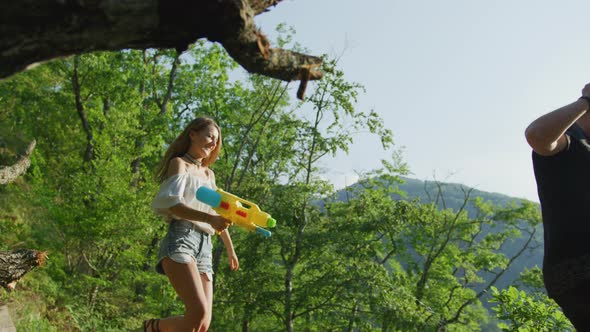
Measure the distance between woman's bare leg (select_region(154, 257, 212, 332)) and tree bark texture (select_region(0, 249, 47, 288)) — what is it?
5.23ft

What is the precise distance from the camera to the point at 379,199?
20.1m

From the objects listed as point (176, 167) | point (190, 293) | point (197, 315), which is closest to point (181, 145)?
point (176, 167)

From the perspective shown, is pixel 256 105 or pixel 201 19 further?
pixel 256 105

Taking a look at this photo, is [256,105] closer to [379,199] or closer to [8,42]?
[379,199]

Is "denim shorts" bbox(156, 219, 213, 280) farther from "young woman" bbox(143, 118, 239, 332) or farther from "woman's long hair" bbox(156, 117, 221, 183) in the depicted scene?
"woman's long hair" bbox(156, 117, 221, 183)

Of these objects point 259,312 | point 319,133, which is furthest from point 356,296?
point 319,133

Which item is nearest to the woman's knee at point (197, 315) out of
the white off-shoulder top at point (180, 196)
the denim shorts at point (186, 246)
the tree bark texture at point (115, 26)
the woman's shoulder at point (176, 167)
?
the denim shorts at point (186, 246)

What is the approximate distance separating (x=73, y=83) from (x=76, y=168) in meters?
10.8

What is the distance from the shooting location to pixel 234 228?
17.4 m

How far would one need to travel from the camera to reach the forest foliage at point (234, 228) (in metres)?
8.70

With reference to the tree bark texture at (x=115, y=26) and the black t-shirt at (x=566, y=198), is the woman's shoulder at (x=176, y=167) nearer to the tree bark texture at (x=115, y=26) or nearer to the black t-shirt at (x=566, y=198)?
the tree bark texture at (x=115, y=26)

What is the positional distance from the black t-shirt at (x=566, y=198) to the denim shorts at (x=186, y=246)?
7.23 ft

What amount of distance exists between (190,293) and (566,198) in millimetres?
2320

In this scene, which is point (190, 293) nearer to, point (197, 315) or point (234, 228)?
point (197, 315)
